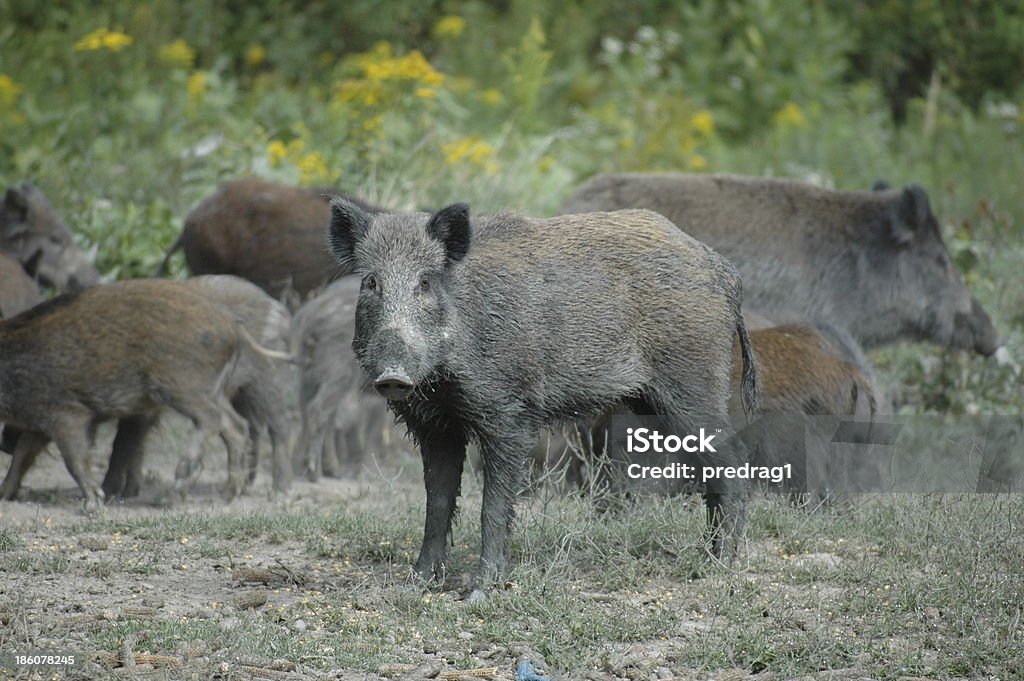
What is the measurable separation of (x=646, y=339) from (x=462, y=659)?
176cm

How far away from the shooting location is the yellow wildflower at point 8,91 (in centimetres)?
1390

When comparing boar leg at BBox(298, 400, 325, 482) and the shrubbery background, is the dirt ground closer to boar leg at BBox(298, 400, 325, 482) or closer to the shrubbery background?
boar leg at BBox(298, 400, 325, 482)

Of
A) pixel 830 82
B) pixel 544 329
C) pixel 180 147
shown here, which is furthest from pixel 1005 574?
pixel 830 82

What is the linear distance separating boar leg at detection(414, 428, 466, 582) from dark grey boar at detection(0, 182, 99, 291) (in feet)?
16.7

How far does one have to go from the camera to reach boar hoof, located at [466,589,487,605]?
5879 millimetres

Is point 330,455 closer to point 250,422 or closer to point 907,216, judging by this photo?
point 250,422

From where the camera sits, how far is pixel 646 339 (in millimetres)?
6367

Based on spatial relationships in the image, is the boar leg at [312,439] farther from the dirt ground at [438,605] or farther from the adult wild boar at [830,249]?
the adult wild boar at [830,249]

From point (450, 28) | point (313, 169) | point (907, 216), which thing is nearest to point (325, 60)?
point (450, 28)

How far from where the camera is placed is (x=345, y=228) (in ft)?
20.4

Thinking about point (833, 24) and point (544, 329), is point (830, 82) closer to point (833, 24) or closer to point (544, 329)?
point (833, 24)

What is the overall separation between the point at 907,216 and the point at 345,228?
5435 millimetres

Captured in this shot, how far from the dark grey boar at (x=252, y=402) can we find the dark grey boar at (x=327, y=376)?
0.17 metres

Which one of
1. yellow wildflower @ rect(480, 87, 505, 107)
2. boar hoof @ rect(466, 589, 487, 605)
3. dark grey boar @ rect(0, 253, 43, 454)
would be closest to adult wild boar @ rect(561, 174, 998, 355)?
dark grey boar @ rect(0, 253, 43, 454)
